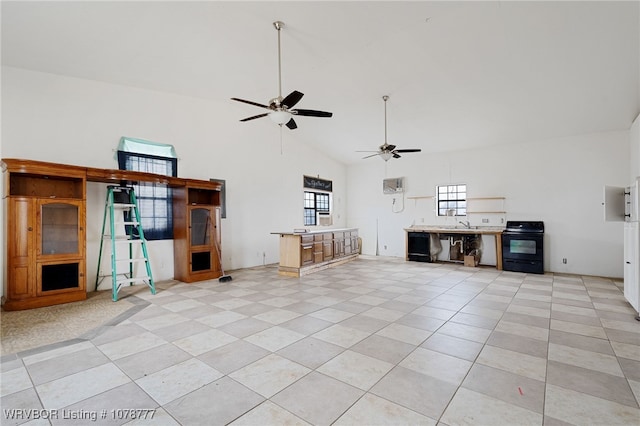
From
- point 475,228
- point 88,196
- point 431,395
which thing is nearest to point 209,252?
Answer: point 88,196

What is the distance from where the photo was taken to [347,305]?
4289mm

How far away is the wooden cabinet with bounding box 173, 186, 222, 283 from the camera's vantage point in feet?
18.8

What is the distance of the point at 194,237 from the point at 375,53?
466 cm

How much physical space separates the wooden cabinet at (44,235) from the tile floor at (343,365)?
3.35 feet

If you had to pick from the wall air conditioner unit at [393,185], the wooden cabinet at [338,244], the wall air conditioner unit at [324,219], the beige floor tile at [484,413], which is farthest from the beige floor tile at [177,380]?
the wall air conditioner unit at [393,185]

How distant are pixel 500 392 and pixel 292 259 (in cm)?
480

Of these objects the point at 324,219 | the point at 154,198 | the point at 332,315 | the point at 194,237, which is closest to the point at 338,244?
the point at 324,219

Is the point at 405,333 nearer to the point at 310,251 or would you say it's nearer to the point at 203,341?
the point at 203,341

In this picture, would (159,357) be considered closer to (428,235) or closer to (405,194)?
(428,235)

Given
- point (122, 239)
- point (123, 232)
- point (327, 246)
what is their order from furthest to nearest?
1. point (327, 246)
2. point (123, 232)
3. point (122, 239)

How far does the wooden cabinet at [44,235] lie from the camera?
3.96 meters

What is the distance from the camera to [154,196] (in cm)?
581

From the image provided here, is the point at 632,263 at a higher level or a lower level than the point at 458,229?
lower

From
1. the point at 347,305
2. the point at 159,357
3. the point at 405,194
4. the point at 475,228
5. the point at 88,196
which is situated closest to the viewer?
the point at 159,357
